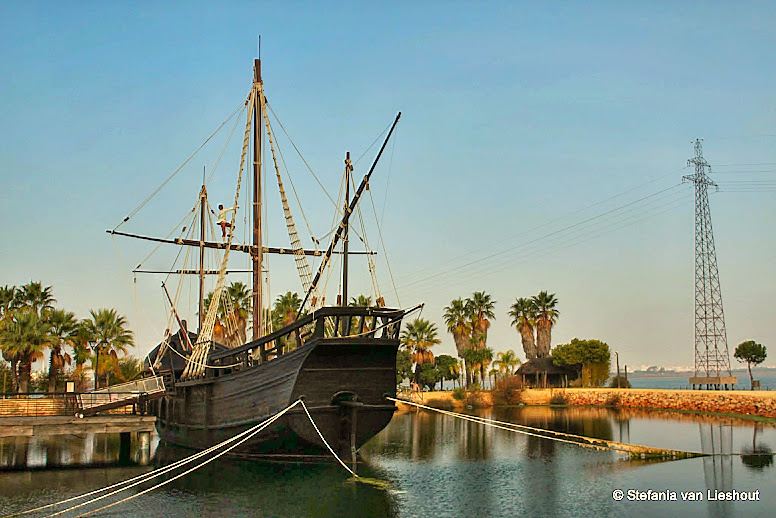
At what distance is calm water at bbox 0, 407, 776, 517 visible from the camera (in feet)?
55.1

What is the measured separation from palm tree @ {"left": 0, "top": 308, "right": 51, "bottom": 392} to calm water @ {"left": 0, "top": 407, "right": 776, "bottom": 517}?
29.9ft

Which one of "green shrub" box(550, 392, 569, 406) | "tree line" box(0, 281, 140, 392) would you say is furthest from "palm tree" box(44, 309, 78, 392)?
"green shrub" box(550, 392, 569, 406)

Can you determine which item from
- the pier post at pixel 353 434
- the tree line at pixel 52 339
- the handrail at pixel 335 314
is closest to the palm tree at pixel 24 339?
the tree line at pixel 52 339

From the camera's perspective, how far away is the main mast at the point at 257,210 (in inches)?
1006

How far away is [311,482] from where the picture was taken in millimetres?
19531

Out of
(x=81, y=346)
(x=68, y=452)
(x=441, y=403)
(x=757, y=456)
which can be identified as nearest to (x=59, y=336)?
(x=81, y=346)

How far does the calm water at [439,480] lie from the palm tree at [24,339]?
9.11m

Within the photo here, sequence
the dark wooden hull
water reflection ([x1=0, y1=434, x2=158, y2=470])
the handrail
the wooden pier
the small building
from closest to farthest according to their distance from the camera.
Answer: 1. the handrail
2. the dark wooden hull
3. the wooden pier
4. water reflection ([x1=0, y1=434, x2=158, y2=470])
5. the small building

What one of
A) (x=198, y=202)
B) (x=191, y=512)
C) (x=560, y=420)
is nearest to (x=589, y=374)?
Result: (x=560, y=420)

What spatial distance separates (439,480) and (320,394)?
14.1ft

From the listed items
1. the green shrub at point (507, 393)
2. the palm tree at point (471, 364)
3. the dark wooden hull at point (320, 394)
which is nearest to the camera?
the dark wooden hull at point (320, 394)

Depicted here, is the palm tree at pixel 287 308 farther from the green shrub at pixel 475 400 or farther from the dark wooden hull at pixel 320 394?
the dark wooden hull at pixel 320 394

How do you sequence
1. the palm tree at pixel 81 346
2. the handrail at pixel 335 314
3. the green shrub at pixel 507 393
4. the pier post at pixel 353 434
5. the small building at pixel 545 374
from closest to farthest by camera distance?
the handrail at pixel 335 314
the pier post at pixel 353 434
the palm tree at pixel 81 346
the green shrub at pixel 507 393
the small building at pixel 545 374

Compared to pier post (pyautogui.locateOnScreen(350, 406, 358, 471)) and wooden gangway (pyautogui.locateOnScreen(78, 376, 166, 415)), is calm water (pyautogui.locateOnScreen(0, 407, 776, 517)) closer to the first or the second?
pier post (pyautogui.locateOnScreen(350, 406, 358, 471))
